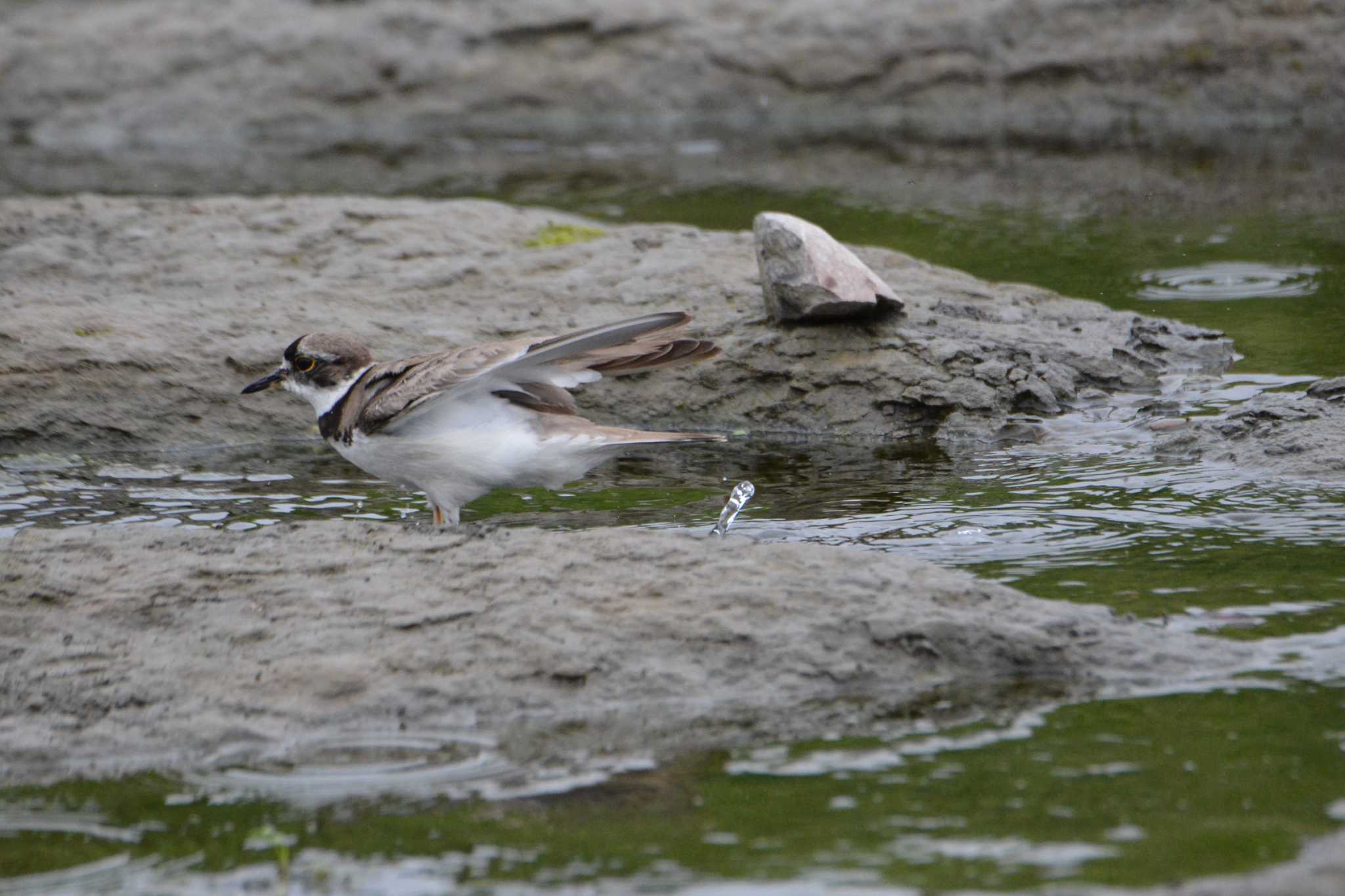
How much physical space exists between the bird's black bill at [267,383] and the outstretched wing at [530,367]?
1.78 ft

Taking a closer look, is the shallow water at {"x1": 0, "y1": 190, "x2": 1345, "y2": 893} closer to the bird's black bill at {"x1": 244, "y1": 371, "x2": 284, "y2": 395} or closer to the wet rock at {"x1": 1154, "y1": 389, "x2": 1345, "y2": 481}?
the wet rock at {"x1": 1154, "y1": 389, "x2": 1345, "y2": 481}

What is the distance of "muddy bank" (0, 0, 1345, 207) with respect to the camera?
14219 millimetres

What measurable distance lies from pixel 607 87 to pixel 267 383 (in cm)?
1001

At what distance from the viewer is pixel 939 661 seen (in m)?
4.36

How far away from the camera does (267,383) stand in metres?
6.82

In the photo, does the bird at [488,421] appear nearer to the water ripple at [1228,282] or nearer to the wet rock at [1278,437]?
the wet rock at [1278,437]

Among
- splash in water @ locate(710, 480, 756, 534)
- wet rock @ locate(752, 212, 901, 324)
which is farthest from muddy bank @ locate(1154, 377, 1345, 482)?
splash in water @ locate(710, 480, 756, 534)

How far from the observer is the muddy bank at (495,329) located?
290 inches

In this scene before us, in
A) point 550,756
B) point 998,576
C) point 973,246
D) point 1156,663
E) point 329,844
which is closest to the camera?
point 329,844

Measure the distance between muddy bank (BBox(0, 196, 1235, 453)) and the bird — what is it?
4.21 ft

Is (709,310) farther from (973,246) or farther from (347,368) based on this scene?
(973,246)

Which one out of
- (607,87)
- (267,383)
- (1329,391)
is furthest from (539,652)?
(607,87)

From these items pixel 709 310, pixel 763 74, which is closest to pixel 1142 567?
pixel 709 310

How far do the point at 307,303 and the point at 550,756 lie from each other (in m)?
4.73
